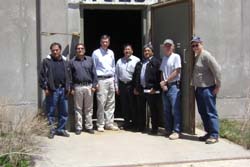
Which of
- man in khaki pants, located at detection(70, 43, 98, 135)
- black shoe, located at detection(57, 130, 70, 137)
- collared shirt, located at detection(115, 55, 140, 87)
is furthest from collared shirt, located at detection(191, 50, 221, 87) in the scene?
black shoe, located at detection(57, 130, 70, 137)

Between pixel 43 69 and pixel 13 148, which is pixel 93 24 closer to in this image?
pixel 43 69

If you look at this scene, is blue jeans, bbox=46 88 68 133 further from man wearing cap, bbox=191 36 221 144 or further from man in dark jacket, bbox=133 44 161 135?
man wearing cap, bbox=191 36 221 144

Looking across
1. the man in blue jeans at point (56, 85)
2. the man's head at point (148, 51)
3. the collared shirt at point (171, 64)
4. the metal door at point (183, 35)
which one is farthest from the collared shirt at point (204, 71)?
the man in blue jeans at point (56, 85)

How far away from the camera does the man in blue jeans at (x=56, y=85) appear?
1065 cm

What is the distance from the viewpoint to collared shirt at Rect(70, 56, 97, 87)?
10992 millimetres

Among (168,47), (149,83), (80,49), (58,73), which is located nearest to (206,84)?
(168,47)

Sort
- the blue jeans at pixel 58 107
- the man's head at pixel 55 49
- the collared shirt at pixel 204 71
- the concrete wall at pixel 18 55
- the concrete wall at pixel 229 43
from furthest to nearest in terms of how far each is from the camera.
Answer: the concrete wall at pixel 229 43, the concrete wall at pixel 18 55, the blue jeans at pixel 58 107, the man's head at pixel 55 49, the collared shirt at pixel 204 71

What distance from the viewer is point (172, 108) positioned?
10.8 m

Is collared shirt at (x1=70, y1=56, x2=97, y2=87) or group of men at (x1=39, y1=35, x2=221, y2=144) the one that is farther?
collared shirt at (x1=70, y1=56, x2=97, y2=87)

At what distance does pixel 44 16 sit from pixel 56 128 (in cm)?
225

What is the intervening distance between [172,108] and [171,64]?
33.1 inches

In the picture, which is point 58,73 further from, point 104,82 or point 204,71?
point 204,71

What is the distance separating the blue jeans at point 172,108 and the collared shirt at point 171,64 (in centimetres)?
24

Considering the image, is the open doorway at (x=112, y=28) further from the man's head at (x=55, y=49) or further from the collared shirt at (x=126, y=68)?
the man's head at (x=55, y=49)
